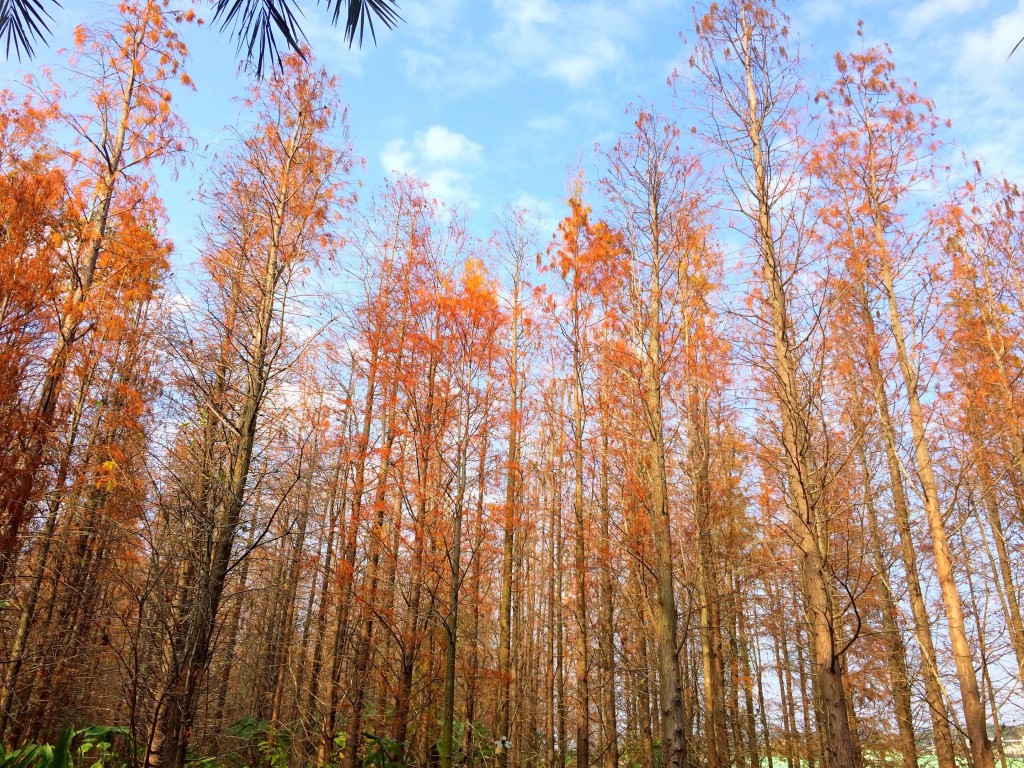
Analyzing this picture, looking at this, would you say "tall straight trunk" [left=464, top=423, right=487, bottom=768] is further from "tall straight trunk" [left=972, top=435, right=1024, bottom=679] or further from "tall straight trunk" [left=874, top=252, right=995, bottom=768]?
"tall straight trunk" [left=972, top=435, right=1024, bottom=679]

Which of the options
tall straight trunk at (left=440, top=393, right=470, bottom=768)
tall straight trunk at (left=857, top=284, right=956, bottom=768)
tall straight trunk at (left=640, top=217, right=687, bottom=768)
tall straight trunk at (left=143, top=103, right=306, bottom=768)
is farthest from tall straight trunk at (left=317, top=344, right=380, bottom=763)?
tall straight trunk at (left=857, top=284, right=956, bottom=768)

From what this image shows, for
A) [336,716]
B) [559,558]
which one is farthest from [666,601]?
[559,558]

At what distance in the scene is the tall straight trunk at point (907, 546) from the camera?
8859 millimetres

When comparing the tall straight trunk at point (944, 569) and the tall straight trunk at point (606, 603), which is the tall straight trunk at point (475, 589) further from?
the tall straight trunk at point (944, 569)

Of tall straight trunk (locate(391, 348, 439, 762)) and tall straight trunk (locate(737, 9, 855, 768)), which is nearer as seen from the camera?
tall straight trunk (locate(737, 9, 855, 768))

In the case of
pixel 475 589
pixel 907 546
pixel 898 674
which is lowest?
pixel 898 674

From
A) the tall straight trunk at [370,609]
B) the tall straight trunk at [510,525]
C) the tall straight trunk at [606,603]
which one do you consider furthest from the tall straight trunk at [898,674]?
the tall straight trunk at [370,609]

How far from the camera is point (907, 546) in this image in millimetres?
10500

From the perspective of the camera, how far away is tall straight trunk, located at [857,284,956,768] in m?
8.86

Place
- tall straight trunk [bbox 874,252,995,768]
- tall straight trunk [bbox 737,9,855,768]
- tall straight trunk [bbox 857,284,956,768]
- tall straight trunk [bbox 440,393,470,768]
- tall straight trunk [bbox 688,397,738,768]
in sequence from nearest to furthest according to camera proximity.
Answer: tall straight trunk [bbox 737,9,855,768]
tall straight trunk [bbox 874,252,995,768]
tall straight trunk [bbox 440,393,470,768]
tall straight trunk [bbox 857,284,956,768]
tall straight trunk [bbox 688,397,738,768]

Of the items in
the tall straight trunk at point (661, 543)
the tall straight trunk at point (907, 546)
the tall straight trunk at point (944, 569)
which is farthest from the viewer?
the tall straight trunk at point (907, 546)

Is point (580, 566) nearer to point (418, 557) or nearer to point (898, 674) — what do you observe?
point (418, 557)

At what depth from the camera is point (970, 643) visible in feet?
28.9

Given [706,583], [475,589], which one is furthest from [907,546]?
[475,589]
